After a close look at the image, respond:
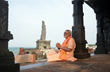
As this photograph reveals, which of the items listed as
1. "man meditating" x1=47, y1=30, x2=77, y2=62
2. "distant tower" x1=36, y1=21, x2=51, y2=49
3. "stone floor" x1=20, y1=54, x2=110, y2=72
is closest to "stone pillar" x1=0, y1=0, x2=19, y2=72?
"stone floor" x1=20, y1=54, x2=110, y2=72

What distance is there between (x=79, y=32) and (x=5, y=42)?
143 inches

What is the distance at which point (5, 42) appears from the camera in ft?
6.59

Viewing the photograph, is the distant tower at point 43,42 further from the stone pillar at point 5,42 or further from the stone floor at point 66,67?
the stone pillar at point 5,42

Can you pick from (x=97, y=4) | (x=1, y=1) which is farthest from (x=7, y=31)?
(x=97, y=4)

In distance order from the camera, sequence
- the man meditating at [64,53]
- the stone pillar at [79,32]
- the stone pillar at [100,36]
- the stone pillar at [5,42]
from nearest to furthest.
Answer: the stone pillar at [5,42]
the man meditating at [64,53]
the stone pillar at [79,32]
the stone pillar at [100,36]

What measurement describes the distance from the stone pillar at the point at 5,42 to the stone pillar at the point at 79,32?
136 inches

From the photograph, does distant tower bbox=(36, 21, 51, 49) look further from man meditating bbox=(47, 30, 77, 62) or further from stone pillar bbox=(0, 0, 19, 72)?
stone pillar bbox=(0, 0, 19, 72)

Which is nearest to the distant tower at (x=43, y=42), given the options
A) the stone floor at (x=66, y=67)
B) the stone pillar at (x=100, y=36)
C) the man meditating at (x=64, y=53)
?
the stone pillar at (x=100, y=36)

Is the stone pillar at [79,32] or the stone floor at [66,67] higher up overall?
the stone pillar at [79,32]

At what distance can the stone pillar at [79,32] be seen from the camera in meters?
4.90

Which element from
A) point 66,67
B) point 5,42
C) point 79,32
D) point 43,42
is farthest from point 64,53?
point 43,42

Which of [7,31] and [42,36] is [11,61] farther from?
[42,36]

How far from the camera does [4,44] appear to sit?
2000mm

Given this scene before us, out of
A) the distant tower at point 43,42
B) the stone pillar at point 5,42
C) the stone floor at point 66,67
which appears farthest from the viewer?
the distant tower at point 43,42
